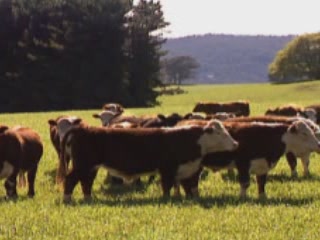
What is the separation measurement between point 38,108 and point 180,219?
5256cm

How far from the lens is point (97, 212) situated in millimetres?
10008

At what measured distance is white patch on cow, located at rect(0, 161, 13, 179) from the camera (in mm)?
12047

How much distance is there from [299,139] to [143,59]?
52748 millimetres

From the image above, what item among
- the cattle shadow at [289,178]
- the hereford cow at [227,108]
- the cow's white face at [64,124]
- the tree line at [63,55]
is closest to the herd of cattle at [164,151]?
the cattle shadow at [289,178]

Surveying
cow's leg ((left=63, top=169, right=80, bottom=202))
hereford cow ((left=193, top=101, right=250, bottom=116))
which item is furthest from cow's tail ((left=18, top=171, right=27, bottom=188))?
hereford cow ((left=193, top=101, right=250, bottom=116))

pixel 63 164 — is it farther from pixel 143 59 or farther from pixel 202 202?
pixel 143 59

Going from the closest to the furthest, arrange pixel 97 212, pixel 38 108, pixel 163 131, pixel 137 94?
pixel 97 212 < pixel 163 131 < pixel 38 108 < pixel 137 94

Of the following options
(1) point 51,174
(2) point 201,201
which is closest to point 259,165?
(2) point 201,201

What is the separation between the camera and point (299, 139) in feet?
42.4

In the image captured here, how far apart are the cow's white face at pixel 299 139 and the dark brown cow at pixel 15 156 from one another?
4823 millimetres

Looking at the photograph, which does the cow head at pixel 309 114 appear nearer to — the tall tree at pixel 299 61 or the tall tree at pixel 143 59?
the tall tree at pixel 143 59

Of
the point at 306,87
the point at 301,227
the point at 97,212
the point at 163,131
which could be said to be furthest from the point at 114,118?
the point at 306,87

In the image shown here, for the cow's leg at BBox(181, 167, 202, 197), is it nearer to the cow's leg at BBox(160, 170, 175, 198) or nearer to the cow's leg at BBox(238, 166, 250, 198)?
the cow's leg at BBox(160, 170, 175, 198)

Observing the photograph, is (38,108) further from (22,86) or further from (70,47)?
(70,47)
